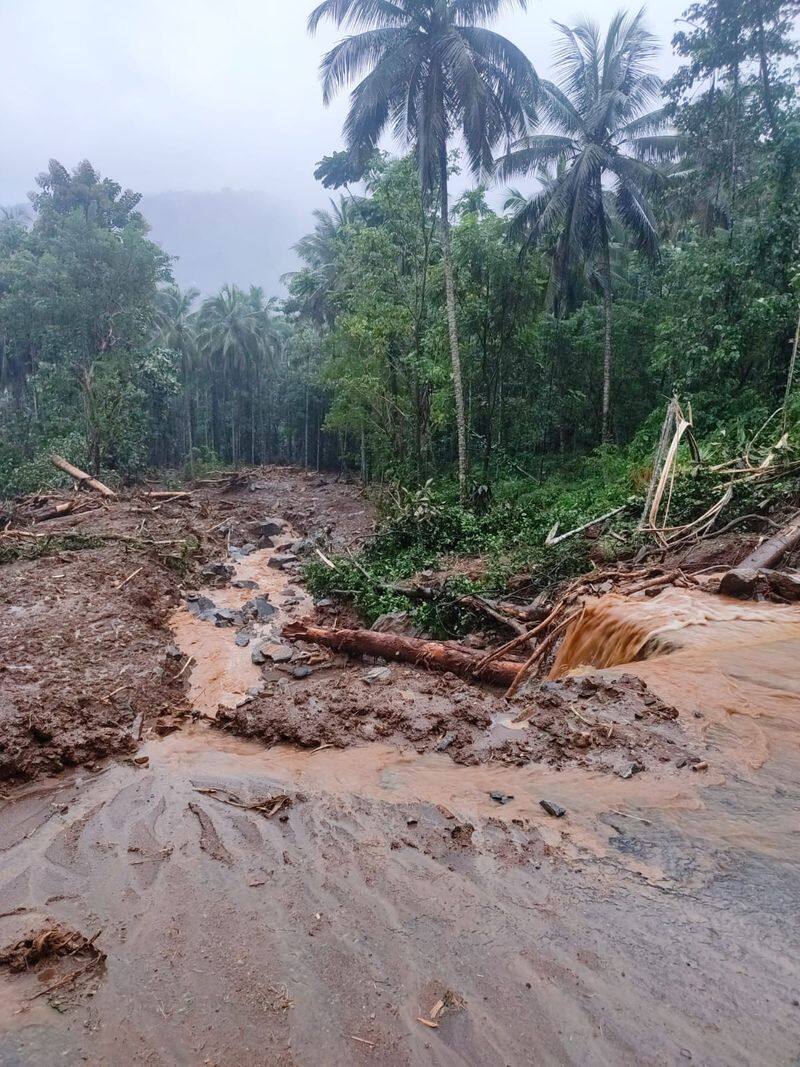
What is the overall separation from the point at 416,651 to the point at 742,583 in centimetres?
359

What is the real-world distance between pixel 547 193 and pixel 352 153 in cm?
662

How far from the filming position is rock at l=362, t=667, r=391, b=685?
19.5ft

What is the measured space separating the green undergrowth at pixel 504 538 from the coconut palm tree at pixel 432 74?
23.6 feet

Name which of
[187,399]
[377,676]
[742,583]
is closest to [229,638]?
Result: [377,676]

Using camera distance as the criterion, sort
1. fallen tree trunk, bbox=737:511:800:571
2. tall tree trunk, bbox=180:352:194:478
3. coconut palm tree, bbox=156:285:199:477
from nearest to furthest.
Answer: fallen tree trunk, bbox=737:511:800:571, coconut palm tree, bbox=156:285:199:477, tall tree trunk, bbox=180:352:194:478

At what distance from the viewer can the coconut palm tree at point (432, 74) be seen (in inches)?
560

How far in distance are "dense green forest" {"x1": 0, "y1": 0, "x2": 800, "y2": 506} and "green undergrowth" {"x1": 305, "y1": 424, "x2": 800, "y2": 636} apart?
171 cm

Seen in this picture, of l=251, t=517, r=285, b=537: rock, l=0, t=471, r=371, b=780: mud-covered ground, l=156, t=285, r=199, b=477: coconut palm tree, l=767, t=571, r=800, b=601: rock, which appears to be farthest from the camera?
l=156, t=285, r=199, b=477: coconut palm tree

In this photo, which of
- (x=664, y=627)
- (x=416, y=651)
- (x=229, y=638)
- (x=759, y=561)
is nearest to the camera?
(x=664, y=627)

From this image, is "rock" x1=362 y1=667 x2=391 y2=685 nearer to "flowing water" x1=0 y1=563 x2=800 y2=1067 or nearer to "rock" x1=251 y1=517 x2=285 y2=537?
"flowing water" x1=0 y1=563 x2=800 y2=1067

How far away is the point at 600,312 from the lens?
819 inches

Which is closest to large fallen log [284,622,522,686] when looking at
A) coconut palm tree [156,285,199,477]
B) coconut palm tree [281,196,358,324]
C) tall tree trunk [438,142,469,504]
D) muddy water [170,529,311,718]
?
muddy water [170,529,311,718]

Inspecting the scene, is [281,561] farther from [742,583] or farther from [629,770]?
[629,770]

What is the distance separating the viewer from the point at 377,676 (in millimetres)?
6188
